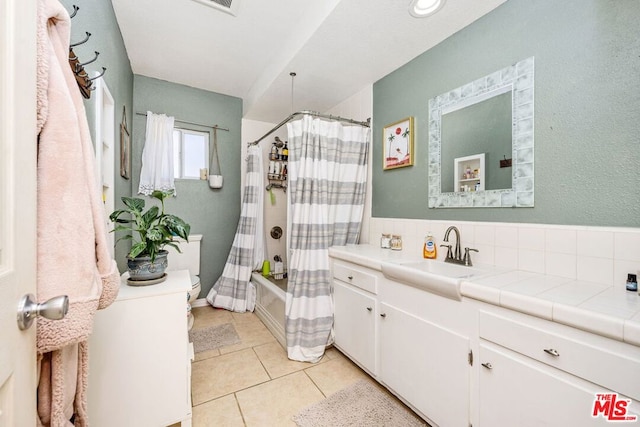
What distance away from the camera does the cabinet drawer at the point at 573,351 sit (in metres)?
0.79

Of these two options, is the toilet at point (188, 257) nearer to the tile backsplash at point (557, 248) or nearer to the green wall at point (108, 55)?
the green wall at point (108, 55)

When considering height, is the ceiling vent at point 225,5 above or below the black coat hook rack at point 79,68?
above

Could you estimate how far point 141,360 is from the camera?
49.8 inches

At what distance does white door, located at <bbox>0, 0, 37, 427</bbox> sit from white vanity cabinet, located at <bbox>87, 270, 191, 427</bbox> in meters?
0.71

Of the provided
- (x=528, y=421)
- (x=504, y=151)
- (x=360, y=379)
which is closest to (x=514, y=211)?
(x=504, y=151)

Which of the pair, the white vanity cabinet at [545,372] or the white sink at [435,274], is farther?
the white sink at [435,274]

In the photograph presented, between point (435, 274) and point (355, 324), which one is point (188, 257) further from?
point (435, 274)

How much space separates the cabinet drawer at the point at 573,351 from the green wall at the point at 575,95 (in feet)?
2.10

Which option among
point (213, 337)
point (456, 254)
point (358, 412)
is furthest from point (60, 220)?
point (213, 337)

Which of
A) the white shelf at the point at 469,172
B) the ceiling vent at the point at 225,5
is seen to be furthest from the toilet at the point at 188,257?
the white shelf at the point at 469,172

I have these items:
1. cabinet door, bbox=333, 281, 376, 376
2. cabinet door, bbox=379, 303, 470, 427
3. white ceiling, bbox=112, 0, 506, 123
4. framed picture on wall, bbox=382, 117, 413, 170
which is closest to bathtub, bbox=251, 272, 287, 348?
cabinet door, bbox=333, 281, 376, 376

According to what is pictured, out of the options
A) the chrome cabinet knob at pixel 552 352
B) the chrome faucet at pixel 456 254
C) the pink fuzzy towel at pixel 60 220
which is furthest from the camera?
the chrome faucet at pixel 456 254

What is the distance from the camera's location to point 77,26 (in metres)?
1.20

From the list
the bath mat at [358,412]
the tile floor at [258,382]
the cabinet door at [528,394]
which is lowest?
the tile floor at [258,382]
